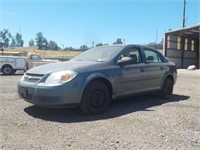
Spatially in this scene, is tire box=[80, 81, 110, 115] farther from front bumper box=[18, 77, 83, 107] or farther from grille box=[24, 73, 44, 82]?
grille box=[24, 73, 44, 82]

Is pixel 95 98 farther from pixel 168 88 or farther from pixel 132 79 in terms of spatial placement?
pixel 168 88

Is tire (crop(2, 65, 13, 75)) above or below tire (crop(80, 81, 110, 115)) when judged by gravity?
below

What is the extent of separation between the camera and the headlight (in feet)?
19.5

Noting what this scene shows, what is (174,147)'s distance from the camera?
4.42 meters

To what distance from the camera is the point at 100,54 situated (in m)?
7.34

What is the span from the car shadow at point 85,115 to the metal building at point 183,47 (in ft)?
79.5

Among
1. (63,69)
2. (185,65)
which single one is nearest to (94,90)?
(63,69)

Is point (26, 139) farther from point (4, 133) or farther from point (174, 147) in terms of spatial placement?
point (174, 147)

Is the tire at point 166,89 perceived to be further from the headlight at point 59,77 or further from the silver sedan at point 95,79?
the headlight at point 59,77

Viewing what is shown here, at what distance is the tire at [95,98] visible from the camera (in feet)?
20.2

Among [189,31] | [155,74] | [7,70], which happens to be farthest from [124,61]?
[189,31]

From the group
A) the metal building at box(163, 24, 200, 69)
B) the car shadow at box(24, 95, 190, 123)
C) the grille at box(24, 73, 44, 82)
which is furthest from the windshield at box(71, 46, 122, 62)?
the metal building at box(163, 24, 200, 69)

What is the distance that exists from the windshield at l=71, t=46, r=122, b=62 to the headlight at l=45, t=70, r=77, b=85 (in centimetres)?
116

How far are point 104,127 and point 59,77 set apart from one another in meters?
1.36
